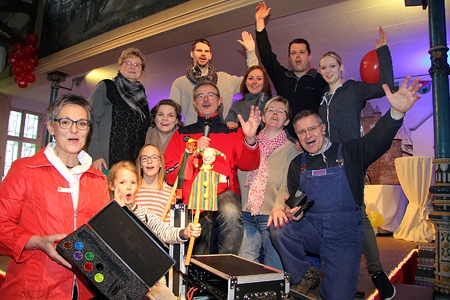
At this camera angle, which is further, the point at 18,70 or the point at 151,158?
the point at 18,70

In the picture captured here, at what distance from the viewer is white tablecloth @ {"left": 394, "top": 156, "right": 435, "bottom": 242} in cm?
597

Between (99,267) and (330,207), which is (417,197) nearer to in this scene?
(330,207)

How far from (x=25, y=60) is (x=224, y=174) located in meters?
7.72

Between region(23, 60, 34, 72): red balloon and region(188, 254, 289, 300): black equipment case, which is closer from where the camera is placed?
region(188, 254, 289, 300): black equipment case

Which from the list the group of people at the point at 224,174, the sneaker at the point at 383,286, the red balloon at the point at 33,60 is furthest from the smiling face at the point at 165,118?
the red balloon at the point at 33,60

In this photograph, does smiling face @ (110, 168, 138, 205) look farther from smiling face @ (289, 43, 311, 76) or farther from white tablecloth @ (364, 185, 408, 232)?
white tablecloth @ (364, 185, 408, 232)

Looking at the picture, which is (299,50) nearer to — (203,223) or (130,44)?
(203,223)

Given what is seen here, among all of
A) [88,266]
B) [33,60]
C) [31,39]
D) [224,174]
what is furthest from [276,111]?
[31,39]

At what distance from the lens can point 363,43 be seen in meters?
6.65

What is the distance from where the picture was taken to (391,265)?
3.84 m

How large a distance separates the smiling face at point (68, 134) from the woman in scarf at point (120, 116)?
1.13 metres

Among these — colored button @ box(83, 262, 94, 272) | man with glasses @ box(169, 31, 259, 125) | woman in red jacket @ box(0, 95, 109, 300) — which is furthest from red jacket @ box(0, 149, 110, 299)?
man with glasses @ box(169, 31, 259, 125)

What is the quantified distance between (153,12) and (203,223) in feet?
14.7

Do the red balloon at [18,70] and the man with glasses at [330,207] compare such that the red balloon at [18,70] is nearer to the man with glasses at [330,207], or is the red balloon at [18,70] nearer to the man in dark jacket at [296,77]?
the man in dark jacket at [296,77]
